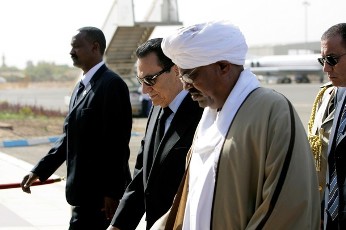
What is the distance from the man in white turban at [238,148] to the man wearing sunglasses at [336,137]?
Result: 102cm

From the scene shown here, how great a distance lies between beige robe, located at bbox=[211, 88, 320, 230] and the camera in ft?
9.11

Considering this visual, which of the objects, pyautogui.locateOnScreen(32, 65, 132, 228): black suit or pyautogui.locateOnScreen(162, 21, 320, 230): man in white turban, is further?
pyautogui.locateOnScreen(32, 65, 132, 228): black suit

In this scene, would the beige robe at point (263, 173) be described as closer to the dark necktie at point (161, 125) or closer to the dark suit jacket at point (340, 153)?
the dark suit jacket at point (340, 153)

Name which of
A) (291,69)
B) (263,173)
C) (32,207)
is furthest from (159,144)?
(291,69)

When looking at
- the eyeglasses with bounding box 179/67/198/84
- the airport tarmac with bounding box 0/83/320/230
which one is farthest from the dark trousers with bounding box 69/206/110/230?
the airport tarmac with bounding box 0/83/320/230

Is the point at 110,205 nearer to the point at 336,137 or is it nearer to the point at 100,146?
the point at 100,146

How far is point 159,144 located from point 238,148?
1.27 metres

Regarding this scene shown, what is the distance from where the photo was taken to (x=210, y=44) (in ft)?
9.87

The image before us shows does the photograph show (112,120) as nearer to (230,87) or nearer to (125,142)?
(125,142)

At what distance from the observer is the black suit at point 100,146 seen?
215 inches

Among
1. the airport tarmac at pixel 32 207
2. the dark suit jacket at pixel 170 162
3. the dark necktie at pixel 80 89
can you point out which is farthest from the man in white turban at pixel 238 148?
the airport tarmac at pixel 32 207

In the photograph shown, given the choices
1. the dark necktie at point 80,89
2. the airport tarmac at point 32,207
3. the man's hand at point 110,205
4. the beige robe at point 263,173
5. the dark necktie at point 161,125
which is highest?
the beige robe at point 263,173

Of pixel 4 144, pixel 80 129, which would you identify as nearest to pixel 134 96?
pixel 4 144

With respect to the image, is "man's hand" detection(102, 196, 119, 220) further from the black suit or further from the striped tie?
the striped tie
